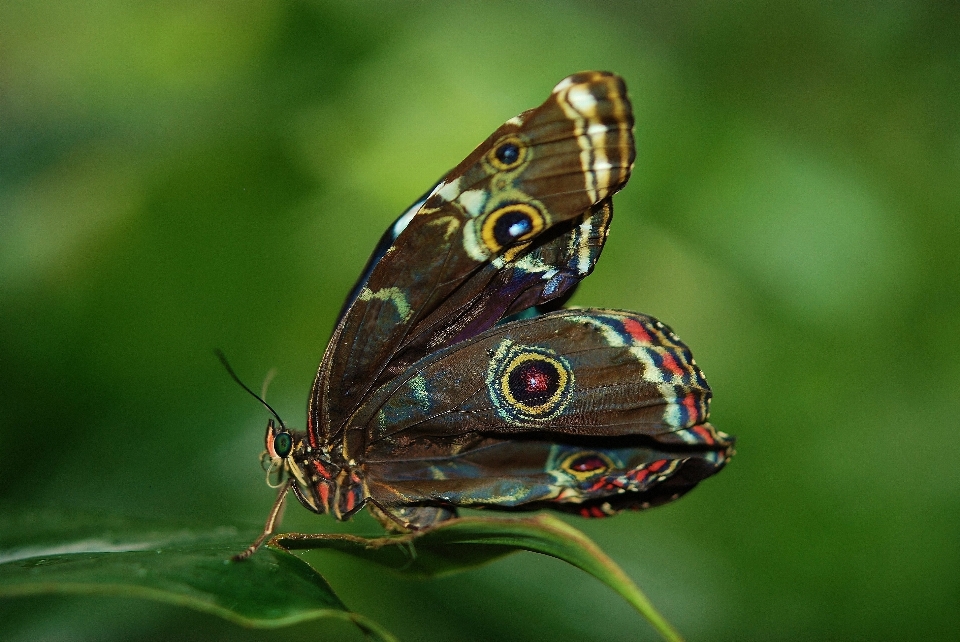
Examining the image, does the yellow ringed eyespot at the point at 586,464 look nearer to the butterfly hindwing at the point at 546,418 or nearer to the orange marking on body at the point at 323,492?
the butterfly hindwing at the point at 546,418

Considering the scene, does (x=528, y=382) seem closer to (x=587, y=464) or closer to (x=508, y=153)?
(x=587, y=464)

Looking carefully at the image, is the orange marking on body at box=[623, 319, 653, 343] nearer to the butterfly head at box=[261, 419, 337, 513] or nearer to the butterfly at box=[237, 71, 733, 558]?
the butterfly at box=[237, 71, 733, 558]

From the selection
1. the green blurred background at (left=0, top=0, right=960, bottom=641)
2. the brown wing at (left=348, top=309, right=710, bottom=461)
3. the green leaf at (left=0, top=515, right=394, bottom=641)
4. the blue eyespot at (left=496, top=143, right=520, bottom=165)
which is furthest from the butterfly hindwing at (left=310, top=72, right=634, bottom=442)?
the green blurred background at (left=0, top=0, right=960, bottom=641)

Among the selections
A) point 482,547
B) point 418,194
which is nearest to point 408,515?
point 482,547

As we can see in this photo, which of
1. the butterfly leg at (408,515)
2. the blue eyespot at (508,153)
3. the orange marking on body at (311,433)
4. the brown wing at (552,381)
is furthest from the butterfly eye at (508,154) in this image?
the butterfly leg at (408,515)

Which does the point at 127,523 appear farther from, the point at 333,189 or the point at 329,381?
the point at 333,189

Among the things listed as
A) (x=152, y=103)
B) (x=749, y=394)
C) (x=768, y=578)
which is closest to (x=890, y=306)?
(x=749, y=394)
